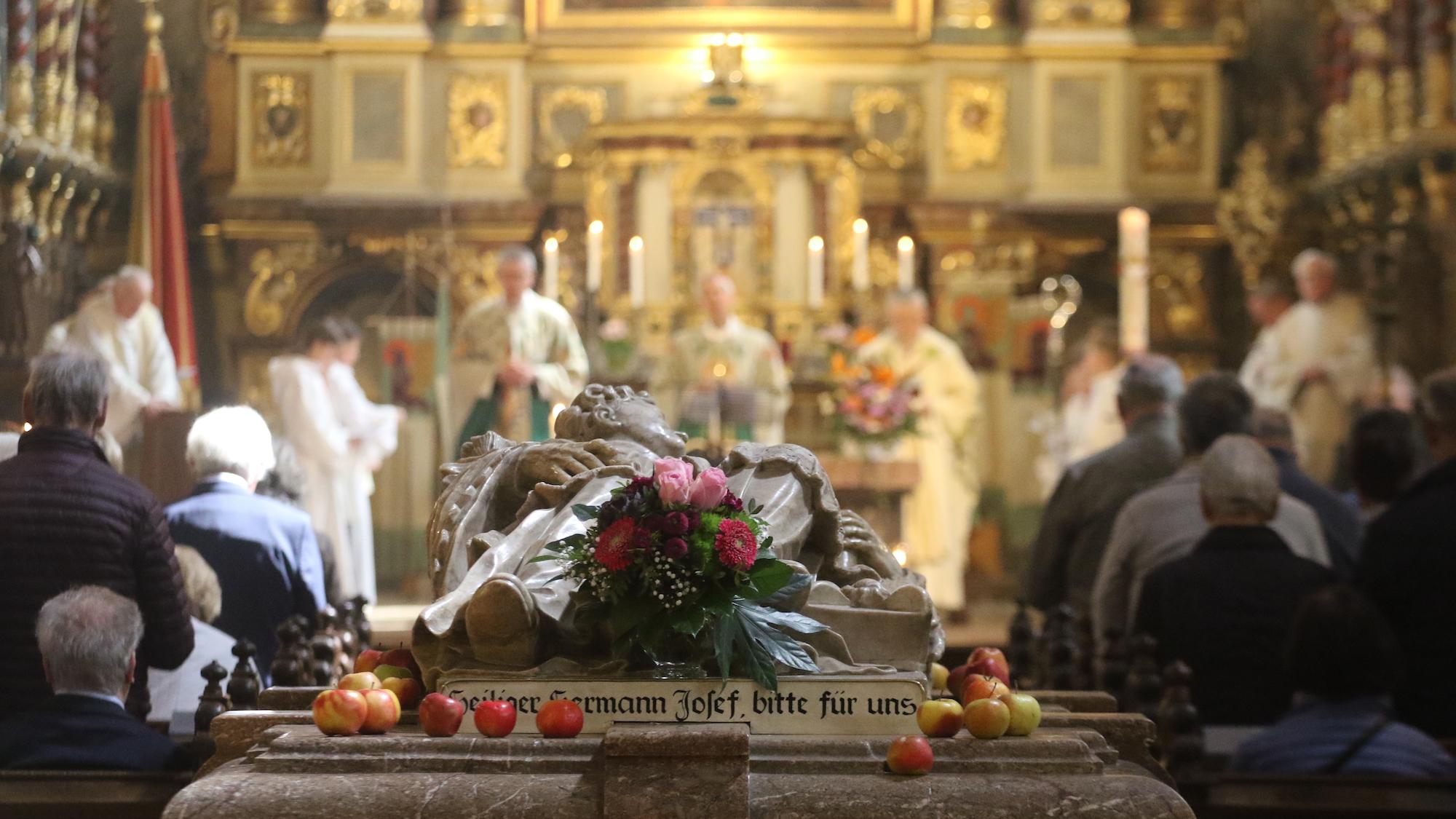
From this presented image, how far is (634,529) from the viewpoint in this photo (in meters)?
3.64

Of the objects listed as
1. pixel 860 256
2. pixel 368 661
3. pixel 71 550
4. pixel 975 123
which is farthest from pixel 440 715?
pixel 975 123

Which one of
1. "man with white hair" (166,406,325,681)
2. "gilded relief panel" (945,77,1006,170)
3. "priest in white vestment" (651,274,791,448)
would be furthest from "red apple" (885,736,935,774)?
"gilded relief panel" (945,77,1006,170)

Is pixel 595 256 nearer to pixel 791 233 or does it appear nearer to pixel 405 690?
pixel 791 233

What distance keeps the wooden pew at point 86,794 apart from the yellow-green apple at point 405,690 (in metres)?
0.57

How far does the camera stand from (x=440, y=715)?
11.7ft

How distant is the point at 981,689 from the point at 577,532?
2.57ft

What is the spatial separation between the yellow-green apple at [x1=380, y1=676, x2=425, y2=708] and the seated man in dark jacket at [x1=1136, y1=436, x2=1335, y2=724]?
6.82 feet

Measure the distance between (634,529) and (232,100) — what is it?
10467 mm

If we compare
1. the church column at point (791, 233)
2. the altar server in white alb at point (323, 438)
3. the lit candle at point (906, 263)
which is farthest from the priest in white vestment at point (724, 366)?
the altar server in white alb at point (323, 438)

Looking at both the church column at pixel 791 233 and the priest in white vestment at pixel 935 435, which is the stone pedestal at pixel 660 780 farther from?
the church column at pixel 791 233

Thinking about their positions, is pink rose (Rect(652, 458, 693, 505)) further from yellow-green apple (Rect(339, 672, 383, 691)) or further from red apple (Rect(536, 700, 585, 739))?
yellow-green apple (Rect(339, 672, 383, 691))

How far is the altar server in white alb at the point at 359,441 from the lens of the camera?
10766 mm

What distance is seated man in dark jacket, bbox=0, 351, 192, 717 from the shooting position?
4.87 meters

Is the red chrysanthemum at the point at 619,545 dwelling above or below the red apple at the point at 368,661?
above
